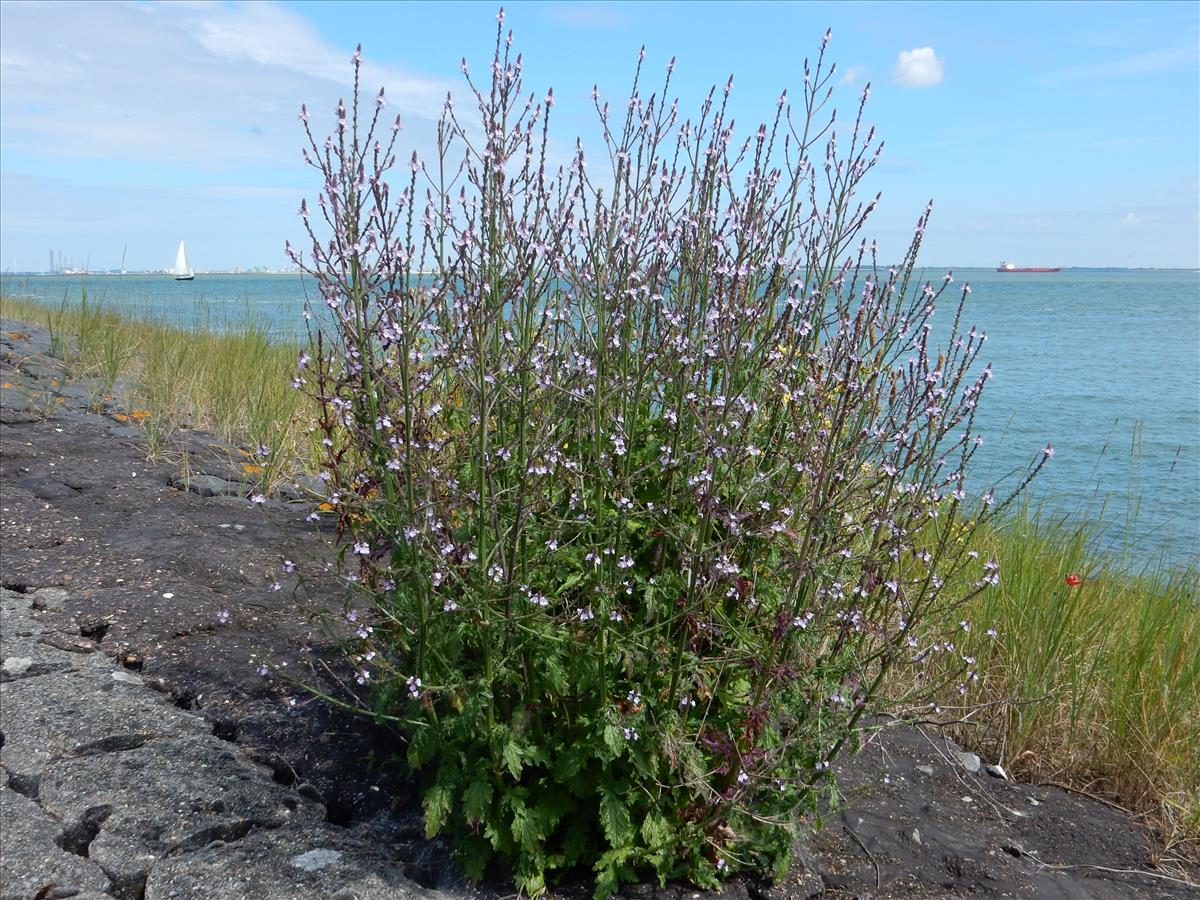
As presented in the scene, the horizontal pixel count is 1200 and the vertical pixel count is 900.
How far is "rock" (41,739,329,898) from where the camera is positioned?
114 inches

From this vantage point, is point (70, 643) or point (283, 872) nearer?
point (283, 872)

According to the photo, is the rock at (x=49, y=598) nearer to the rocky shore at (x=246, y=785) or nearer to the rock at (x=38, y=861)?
the rocky shore at (x=246, y=785)

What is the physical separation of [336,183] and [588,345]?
3.32ft

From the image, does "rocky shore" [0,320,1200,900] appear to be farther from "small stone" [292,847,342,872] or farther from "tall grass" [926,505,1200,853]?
"tall grass" [926,505,1200,853]

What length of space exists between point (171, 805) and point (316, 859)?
0.64 m

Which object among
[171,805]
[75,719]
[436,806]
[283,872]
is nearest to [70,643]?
[75,719]

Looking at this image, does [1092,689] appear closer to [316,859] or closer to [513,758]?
[513,758]

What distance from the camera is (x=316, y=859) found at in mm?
2916

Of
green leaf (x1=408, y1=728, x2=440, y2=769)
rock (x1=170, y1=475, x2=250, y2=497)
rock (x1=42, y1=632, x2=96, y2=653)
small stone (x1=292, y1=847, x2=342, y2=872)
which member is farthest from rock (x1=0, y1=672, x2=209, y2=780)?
rock (x1=170, y1=475, x2=250, y2=497)

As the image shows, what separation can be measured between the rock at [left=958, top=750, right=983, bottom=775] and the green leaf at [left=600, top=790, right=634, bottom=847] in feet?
6.54

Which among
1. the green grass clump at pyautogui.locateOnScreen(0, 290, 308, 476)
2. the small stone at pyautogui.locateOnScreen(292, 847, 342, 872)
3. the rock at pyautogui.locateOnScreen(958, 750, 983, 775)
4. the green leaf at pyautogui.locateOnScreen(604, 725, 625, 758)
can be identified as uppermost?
the green grass clump at pyautogui.locateOnScreen(0, 290, 308, 476)

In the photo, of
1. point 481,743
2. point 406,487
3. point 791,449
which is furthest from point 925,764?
point 406,487

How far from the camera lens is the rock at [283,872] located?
108 inches

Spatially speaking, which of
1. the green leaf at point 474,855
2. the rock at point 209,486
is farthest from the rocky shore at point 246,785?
the rock at point 209,486
